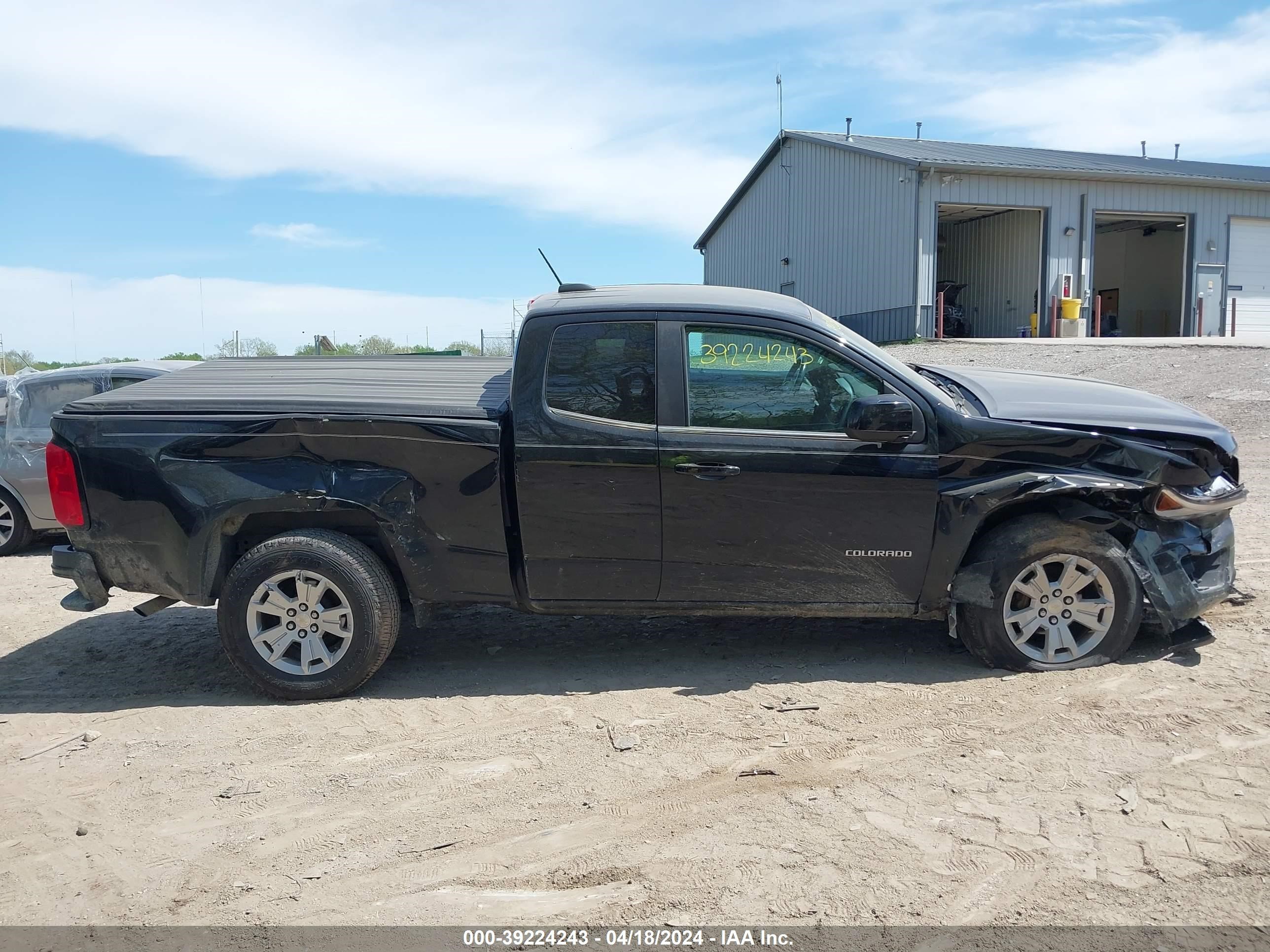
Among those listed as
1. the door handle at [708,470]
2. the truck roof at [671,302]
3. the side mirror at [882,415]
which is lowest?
the door handle at [708,470]

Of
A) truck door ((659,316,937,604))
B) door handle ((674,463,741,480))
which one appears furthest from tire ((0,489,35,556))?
door handle ((674,463,741,480))

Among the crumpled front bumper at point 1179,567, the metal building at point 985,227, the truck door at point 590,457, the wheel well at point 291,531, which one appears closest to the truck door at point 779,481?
the truck door at point 590,457

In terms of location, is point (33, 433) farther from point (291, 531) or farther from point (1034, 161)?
point (1034, 161)

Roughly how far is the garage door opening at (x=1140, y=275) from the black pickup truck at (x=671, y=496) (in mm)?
28776

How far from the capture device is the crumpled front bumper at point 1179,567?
15.2ft

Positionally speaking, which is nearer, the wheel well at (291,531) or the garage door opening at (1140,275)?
the wheel well at (291,531)

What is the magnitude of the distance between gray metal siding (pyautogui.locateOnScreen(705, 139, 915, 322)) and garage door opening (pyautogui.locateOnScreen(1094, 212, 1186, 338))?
10033 millimetres

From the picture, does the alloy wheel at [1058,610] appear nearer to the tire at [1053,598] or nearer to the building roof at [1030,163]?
the tire at [1053,598]

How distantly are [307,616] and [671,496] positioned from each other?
1.88 meters

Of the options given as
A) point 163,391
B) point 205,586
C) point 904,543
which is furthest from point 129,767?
point 904,543

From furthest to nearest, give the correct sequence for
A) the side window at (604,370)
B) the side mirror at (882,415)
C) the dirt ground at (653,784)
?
1. the side window at (604,370)
2. the side mirror at (882,415)
3. the dirt ground at (653,784)

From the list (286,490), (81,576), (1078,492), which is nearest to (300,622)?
(286,490)

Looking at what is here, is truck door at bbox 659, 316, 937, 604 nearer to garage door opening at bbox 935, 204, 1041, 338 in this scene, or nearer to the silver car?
the silver car

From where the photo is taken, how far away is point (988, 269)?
28047 mm
